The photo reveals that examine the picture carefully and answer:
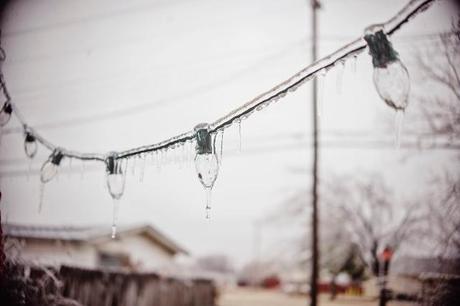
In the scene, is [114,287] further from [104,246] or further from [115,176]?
[104,246]

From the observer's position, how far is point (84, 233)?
15.2 m

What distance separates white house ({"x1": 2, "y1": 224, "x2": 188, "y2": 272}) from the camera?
14.6m

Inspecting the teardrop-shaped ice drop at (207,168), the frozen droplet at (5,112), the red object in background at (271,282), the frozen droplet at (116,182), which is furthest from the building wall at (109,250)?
the red object in background at (271,282)

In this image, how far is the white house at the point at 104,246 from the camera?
1465 cm

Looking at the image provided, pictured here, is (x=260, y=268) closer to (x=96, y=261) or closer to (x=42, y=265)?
(x=96, y=261)

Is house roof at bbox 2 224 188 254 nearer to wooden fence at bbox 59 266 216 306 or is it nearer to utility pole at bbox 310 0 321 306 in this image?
wooden fence at bbox 59 266 216 306

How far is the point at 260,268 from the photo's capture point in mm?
47188

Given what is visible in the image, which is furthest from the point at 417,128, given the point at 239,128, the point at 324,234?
the point at 324,234

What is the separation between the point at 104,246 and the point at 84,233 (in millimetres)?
1164

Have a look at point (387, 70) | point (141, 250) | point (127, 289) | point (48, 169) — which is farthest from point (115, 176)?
point (141, 250)

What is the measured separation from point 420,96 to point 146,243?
1398 centimetres

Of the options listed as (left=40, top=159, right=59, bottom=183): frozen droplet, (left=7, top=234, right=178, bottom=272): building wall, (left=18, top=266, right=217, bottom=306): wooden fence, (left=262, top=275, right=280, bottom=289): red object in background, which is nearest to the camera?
(left=40, top=159, right=59, bottom=183): frozen droplet

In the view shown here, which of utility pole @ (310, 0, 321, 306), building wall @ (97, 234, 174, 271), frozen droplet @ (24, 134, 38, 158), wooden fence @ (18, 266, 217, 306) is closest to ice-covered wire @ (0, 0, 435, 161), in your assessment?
frozen droplet @ (24, 134, 38, 158)

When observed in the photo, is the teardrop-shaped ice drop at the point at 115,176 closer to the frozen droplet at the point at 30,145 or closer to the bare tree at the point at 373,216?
the frozen droplet at the point at 30,145
